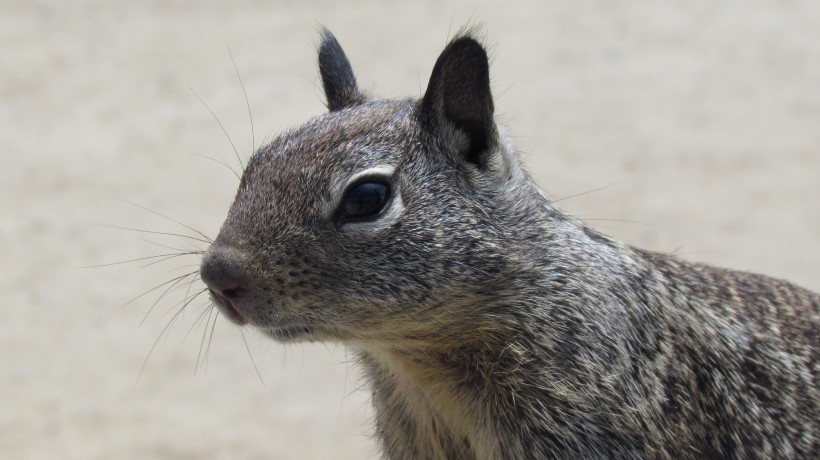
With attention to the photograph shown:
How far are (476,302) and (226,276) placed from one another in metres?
0.59

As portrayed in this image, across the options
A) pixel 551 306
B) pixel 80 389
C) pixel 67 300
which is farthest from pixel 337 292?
pixel 67 300

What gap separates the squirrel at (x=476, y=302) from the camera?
7.66ft

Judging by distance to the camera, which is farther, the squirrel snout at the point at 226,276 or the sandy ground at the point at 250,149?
the sandy ground at the point at 250,149

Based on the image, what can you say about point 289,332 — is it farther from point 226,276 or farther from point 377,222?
point 377,222

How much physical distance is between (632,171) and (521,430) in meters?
3.75

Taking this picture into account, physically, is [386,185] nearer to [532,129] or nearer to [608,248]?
[608,248]

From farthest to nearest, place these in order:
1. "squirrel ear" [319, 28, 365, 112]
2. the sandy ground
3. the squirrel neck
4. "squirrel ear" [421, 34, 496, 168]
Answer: the sandy ground < "squirrel ear" [319, 28, 365, 112] < the squirrel neck < "squirrel ear" [421, 34, 496, 168]

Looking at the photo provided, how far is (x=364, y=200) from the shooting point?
7.76 ft

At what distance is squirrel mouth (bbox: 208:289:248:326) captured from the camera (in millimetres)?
2305

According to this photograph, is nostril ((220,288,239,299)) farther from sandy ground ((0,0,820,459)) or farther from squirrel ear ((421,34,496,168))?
sandy ground ((0,0,820,459))

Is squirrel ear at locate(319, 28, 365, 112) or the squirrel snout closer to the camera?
the squirrel snout

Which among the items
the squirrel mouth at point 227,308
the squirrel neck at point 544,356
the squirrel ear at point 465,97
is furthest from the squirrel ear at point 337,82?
the squirrel mouth at point 227,308

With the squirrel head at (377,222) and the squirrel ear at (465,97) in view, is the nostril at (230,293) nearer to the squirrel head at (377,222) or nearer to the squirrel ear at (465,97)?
the squirrel head at (377,222)

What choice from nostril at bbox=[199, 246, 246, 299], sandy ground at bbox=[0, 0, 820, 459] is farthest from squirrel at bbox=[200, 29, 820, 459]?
sandy ground at bbox=[0, 0, 820, 459]
